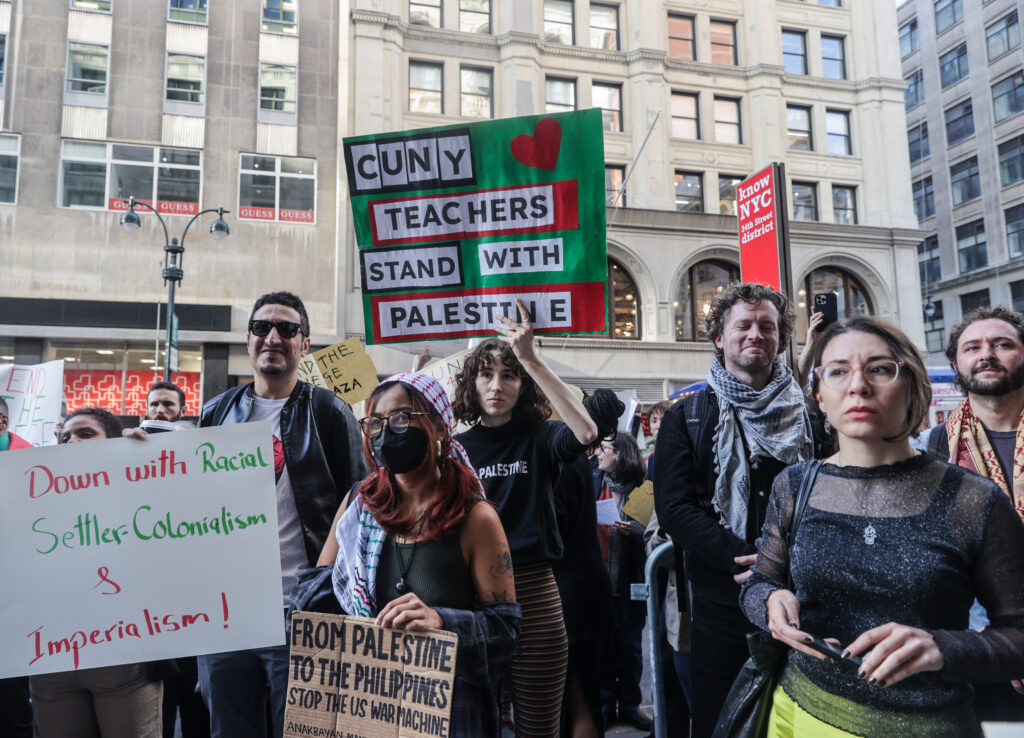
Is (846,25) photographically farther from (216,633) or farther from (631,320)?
(216,633)

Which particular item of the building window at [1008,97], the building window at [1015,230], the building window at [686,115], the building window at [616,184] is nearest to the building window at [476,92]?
the building window at [616,184]

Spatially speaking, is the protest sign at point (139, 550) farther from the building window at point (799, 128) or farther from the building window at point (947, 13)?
the building window at point (947, 13)

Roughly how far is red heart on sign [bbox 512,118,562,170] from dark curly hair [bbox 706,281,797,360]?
1246 millimetres

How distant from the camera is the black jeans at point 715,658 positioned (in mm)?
2689

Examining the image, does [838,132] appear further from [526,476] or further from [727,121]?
[526,476]

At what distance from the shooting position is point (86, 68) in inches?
799

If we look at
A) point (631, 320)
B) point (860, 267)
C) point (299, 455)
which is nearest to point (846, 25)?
point (860, 267)

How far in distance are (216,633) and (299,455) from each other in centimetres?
76

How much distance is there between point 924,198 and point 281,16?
128ft

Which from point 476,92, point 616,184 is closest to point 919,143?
point 616,184

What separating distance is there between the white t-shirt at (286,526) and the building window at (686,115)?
23.9 m

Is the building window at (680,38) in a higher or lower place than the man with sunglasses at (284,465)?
higher

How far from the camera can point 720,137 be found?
25.0 metres

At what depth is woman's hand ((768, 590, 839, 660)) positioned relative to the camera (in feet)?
5.78
